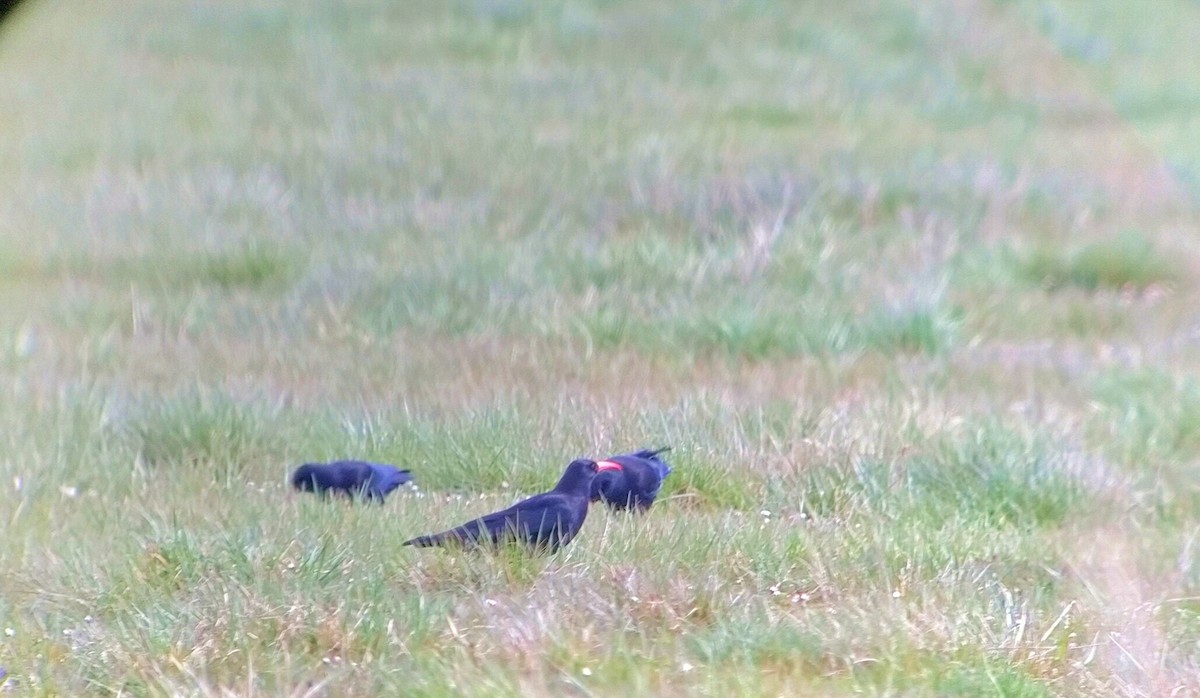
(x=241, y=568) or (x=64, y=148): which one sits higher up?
(x=64, y=148)

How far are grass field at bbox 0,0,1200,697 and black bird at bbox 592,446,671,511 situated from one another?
0.22 ft

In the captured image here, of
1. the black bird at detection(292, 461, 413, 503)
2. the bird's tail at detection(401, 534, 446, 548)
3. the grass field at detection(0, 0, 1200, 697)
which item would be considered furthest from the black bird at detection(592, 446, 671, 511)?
the black bird at detection(292, 461, 413, 503)

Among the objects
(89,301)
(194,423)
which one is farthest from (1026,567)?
(89,301)

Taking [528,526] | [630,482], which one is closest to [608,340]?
[630,482]

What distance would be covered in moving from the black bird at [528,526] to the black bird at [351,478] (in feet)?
1.41

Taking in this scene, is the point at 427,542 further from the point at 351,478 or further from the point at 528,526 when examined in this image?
the point at 351,478

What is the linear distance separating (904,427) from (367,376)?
1644 mm

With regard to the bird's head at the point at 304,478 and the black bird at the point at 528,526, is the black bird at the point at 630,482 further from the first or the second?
Answer: the bird's head at the point at 304,478

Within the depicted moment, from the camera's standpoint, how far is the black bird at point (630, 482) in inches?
118

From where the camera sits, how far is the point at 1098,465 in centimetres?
341

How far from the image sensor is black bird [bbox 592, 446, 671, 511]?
2.99 m

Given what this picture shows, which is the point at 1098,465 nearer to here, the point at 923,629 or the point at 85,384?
the point at 923,629

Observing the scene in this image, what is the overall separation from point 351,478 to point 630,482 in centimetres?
72

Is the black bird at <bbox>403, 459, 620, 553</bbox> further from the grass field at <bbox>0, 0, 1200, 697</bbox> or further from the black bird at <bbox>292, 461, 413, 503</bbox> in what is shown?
the black bird at <bbox>292, 461, 413, 503</bbox>
